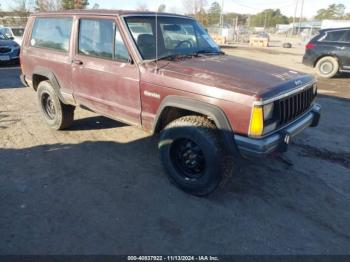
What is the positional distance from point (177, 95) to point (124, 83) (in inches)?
33.4

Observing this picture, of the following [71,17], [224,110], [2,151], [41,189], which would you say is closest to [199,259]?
[224,110]

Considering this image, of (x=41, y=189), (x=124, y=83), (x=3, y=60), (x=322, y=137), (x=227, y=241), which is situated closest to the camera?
(x=227, y=241)

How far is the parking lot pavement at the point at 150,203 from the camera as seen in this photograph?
2.77 m

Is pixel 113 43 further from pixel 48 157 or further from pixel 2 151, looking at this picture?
pixel 2 151

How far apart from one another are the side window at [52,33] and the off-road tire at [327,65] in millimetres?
10068

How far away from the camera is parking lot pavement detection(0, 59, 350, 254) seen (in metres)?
2.77

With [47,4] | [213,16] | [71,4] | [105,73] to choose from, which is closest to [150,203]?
[105,73]

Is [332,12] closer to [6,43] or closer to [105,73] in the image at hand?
[6,43]

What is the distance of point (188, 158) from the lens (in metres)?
3.51

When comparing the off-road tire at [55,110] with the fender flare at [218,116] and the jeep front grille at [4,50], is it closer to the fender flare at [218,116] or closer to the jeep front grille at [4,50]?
the fender flare at [218,116]

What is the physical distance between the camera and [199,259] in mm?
2604

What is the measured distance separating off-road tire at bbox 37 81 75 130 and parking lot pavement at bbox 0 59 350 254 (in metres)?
0.33

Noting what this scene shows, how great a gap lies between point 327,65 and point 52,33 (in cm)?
1024

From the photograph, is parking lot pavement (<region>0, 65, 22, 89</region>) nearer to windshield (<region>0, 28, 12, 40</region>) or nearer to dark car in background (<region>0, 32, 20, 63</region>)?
dark car in background (<region>0, 32, 20, 63</region>)
